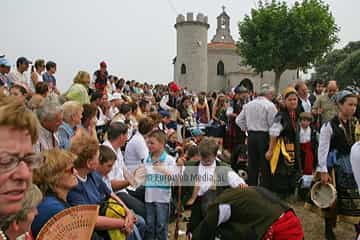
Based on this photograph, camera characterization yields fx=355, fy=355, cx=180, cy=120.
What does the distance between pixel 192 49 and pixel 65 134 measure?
43.3 meters

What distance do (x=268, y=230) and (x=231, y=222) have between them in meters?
0.27

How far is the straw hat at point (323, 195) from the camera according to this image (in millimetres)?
4346

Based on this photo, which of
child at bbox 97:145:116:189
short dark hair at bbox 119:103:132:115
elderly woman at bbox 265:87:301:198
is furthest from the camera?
short dark hair at bbox 119:103:132:115

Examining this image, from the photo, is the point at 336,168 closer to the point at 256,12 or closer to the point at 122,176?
the point at 122,176

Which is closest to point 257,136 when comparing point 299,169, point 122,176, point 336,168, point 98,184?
point 299,169

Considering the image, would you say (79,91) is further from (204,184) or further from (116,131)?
(204,184)

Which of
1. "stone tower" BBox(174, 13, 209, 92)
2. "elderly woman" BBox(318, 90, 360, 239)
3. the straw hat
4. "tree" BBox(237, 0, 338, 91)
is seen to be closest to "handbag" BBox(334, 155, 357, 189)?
"elderly woman" BBox(318, 90, 360, 239)

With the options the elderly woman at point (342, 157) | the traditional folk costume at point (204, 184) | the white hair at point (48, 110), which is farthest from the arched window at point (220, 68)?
the white hair at point (48, 110)

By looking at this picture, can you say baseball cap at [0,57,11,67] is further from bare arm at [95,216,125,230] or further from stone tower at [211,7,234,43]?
stone tower at [211,7,234,43]

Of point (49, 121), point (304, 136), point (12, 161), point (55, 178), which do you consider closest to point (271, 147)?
point (304, 136)

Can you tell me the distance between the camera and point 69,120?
418 centimetres

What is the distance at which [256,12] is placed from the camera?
3197 centimetres

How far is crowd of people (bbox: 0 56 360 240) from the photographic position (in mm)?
1707

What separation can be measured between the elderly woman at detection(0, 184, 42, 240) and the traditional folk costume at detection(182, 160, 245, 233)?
203 centimetres
